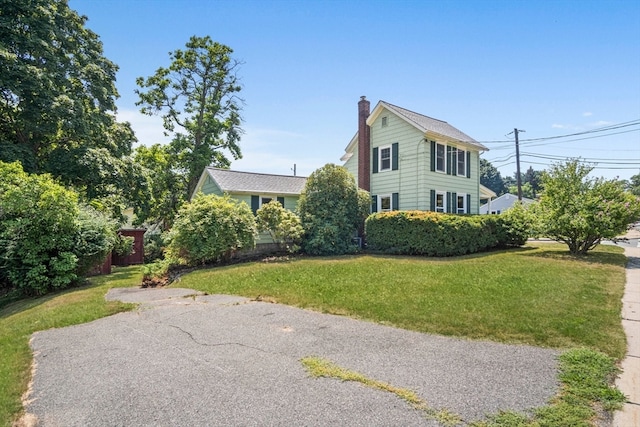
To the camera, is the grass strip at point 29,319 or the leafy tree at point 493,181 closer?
the grass strip at point 29,319

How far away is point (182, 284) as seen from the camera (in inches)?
385

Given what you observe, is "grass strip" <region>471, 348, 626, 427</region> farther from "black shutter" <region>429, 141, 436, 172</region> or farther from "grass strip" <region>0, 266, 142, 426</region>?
"black shutter" <region>429, 141, 436, 172</region>

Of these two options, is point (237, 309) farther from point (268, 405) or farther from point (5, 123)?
point (5, 123)

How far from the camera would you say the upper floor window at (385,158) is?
18.1 m

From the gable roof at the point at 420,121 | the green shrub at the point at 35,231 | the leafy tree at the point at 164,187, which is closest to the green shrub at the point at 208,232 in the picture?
the green shrub at the point at 35,231

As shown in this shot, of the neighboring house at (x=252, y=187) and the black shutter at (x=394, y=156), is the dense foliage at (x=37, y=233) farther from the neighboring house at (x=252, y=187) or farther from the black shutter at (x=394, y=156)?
the black shutter at (x=394, y=156)

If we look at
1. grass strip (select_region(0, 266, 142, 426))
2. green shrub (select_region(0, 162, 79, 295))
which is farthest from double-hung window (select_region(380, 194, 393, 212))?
green shrub (select_region(0, 162, 79, 295))

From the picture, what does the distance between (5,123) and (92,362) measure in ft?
50.4

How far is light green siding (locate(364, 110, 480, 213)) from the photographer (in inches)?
655

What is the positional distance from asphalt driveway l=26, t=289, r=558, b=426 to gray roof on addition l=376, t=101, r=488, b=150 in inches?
531

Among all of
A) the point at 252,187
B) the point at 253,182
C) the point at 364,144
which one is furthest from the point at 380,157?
the point at 253,182

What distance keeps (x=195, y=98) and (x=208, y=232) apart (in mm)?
17025

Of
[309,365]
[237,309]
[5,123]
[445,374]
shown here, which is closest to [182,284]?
[237,309]

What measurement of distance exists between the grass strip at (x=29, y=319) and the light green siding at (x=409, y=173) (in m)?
12.0
